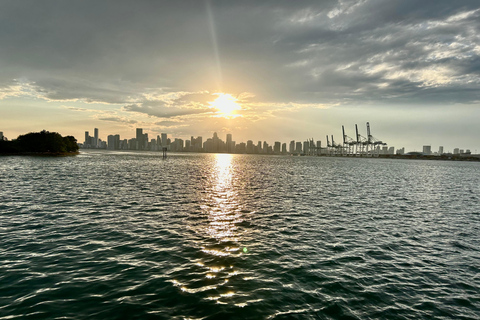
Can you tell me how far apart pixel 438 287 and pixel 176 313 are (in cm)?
1376

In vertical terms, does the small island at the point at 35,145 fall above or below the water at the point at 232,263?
above

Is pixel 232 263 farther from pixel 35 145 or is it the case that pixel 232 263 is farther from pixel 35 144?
pixel 35 145

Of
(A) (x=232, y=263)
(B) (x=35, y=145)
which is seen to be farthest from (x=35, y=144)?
(A) (x=232, y=263)

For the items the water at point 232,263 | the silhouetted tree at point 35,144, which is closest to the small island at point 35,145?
the silhouetted tree at point 35,144

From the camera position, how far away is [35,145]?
166375 millimetres

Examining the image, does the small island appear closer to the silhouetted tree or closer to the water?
the silhouetted tree

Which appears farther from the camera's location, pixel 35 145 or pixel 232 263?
pixel 35 145

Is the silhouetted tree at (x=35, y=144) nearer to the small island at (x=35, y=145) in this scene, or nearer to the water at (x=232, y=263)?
the small island at (x=35, y=145)

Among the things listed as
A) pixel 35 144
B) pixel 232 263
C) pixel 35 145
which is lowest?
pixel 232 263

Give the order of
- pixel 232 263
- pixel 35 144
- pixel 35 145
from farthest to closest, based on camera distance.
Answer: pixel 35 145, pixel 35 144, pixel 232 263

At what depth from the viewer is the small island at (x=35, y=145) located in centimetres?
16125

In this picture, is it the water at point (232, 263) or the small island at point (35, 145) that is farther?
the small island at point (35, 145)

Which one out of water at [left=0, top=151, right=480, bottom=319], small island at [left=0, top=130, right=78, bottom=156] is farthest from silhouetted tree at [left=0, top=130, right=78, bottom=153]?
water at [left=0, top=151, right=480, bottom=319]

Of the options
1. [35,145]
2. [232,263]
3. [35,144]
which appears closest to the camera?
[232,263]
